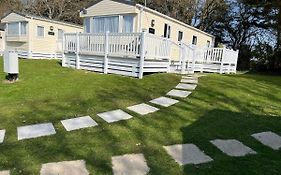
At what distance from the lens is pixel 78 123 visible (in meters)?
4.62

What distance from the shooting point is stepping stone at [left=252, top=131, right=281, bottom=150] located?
395 cm

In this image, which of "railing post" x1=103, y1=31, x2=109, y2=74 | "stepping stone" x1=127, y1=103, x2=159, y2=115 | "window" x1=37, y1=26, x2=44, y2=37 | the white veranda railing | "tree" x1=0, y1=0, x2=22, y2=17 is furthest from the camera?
"tree" x1=0, y1=0, x2=22, y2=17

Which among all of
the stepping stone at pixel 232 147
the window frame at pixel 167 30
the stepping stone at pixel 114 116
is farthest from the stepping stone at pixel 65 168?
the window frame at pixel 167 30

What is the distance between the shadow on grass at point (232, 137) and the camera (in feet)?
10.4

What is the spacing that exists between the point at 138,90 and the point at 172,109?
1.75 meters

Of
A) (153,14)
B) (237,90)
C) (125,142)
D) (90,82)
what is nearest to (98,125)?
(125,142)

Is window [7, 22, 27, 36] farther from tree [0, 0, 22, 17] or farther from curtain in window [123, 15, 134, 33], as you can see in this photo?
tree [0, 0, 22, 17]

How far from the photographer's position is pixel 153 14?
13570 mm

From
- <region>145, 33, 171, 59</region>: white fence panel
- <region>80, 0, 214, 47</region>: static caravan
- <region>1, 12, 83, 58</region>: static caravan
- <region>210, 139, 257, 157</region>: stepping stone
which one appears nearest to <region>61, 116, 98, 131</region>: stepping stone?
<region>210, 139, 257, 157</region>: stepping stone

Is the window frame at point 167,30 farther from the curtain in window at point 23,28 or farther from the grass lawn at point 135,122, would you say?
the curtain in window at point 23,28

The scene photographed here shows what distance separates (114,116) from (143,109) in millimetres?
741

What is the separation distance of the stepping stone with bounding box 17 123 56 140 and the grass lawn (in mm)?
113

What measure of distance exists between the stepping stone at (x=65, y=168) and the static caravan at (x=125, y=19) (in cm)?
1016

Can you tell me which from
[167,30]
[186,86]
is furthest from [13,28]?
[186,86]
